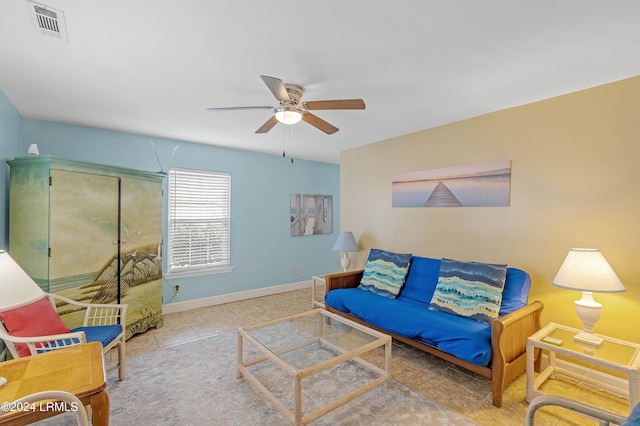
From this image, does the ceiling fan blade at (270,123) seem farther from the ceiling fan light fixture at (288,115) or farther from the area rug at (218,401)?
the area rug at (218,401)

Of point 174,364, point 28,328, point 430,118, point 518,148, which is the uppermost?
point 430,118

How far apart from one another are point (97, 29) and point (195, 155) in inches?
102

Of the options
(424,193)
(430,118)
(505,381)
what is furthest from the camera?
(424,193)

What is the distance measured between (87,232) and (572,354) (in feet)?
13.2

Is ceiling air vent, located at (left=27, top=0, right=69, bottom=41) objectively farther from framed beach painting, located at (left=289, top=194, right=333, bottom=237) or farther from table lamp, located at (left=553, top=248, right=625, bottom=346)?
framed beach painting, located at (left=289, top=194, right=333, bottom=237)

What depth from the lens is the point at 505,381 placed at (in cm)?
206

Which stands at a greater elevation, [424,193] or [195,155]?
[195,155]

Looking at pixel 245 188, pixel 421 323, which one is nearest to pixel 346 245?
pixel 421 323

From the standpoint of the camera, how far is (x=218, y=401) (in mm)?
2086

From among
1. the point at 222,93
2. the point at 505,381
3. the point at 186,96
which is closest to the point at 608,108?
the point at 505,381

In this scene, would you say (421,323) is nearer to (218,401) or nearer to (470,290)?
(470,290)

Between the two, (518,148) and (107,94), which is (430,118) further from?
(107,94)

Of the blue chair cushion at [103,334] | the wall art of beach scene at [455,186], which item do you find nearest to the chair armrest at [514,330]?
the wall art of beach scene at [455,186]

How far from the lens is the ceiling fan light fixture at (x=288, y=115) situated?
7.34ft
